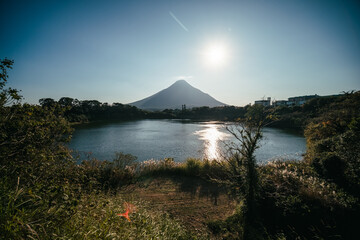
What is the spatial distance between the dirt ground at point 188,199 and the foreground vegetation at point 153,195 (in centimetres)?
5

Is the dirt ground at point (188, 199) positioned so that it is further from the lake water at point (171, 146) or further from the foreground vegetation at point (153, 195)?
the lake water at point (171, 146)

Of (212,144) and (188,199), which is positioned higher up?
(188,199)

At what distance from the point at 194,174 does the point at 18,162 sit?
8.20 m

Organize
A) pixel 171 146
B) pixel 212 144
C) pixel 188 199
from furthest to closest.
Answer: pixel 212 144 < pixel 171 146 < pixel 188 199

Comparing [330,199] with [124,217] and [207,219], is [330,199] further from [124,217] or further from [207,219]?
[124,217]

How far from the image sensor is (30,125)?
4.14 meters

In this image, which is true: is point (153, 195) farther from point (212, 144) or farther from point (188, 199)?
point (212, 144)

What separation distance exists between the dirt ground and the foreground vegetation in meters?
0.05

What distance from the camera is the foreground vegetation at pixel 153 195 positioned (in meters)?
2.55

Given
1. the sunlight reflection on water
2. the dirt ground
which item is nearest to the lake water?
the sunlight reflection on water

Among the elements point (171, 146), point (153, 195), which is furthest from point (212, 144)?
point (153, 195)

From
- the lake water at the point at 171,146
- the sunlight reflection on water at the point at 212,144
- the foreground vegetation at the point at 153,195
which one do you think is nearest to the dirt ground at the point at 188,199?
the foreground vegetation at the point at 153,195

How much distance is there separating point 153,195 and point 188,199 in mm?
1676

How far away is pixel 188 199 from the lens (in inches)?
265
